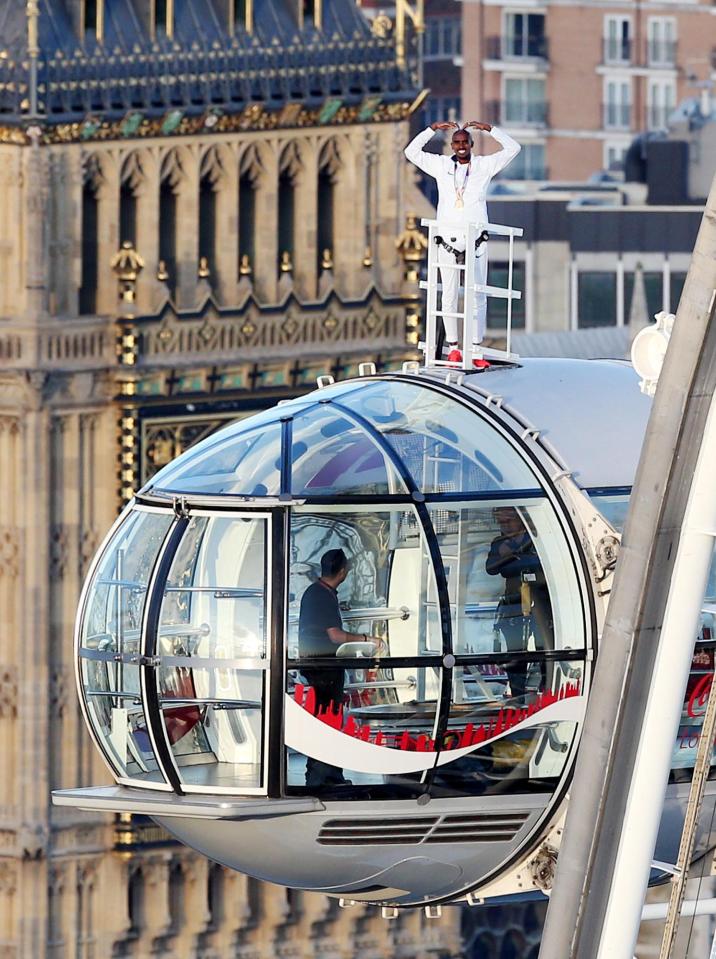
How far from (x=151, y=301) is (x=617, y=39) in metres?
88.5

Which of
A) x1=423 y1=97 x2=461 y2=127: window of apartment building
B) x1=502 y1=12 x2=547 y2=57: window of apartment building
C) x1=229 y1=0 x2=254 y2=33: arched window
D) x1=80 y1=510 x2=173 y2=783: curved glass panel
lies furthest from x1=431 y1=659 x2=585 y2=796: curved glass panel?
x1=502 y1=12 x2=547 y2=57: window of apartment building

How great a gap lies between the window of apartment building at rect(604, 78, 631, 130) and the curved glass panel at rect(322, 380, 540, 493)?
137390 mm

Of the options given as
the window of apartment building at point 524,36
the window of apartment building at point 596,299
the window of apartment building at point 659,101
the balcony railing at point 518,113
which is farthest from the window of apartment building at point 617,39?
the window of apartment building at point 596,299

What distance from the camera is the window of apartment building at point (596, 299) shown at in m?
120

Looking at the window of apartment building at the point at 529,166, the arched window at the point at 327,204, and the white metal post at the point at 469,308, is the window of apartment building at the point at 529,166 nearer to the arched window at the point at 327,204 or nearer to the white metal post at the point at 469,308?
the arched window at the point at 327,204

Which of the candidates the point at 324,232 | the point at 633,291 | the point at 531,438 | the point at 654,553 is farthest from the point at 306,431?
the point at 633,291

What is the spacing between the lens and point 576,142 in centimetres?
17725

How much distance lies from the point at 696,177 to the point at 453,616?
8847cm

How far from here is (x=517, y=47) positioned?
579 ft

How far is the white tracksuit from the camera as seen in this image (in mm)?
43281

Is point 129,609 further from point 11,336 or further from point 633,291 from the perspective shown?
point 633,291

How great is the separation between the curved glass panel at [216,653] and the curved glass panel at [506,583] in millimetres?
1680

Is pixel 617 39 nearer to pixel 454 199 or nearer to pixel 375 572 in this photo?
pixel 454 199

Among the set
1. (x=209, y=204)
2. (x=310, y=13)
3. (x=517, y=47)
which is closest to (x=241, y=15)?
(x=310, y=13)
